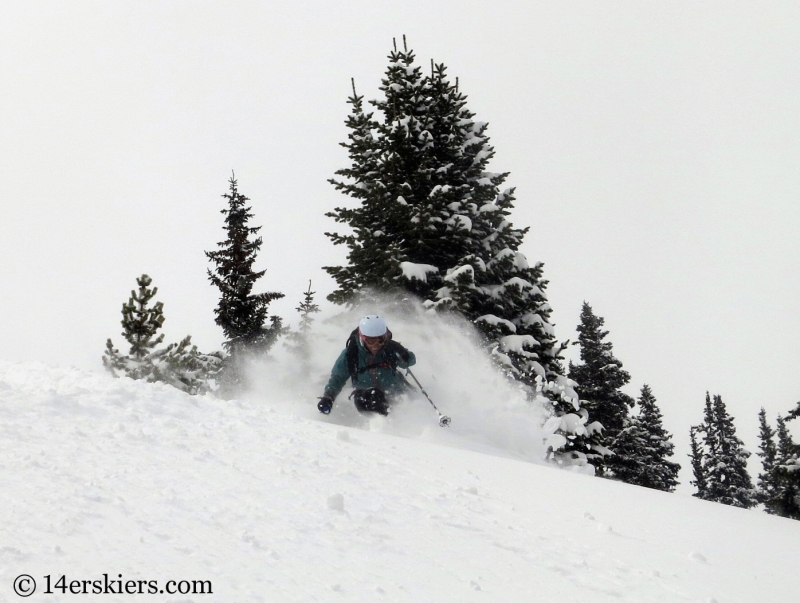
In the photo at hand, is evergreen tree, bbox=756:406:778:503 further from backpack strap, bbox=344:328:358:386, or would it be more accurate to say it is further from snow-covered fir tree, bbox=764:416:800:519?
backpack strap, bbox=344:328:358:386

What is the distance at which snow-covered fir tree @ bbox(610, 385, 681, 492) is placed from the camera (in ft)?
89.8

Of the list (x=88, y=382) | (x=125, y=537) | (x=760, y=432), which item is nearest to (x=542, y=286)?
(x=88, y=382)

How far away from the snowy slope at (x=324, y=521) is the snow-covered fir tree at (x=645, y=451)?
63.7ft

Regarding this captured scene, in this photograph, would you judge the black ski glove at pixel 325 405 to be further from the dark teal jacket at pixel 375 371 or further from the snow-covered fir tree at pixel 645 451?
the snow-covered fir tree at pixel 645 451

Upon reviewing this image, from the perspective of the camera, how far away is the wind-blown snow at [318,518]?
3.34 m

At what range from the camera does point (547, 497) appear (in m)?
5.68

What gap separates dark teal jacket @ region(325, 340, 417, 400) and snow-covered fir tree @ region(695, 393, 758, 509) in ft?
142

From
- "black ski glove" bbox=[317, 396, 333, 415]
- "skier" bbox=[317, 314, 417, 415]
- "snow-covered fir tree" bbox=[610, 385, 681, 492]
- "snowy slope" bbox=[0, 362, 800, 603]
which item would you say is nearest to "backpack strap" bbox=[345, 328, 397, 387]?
"skier" bbox=[317, 314, 417, 415]

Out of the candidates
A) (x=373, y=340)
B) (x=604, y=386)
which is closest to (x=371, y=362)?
(x=373, y=340)

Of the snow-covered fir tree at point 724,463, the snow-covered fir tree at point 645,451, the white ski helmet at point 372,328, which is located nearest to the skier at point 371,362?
the white ski helmet at point 372,328

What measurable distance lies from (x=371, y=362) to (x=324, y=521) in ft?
21.8

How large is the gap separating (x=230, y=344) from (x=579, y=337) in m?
17.1

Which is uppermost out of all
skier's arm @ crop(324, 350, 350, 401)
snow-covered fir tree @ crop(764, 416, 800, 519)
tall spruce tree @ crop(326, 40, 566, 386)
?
tall spruce tree @ crop(326, 40, 566, 386)

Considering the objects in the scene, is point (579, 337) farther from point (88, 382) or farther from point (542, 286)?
point (88, 382)
